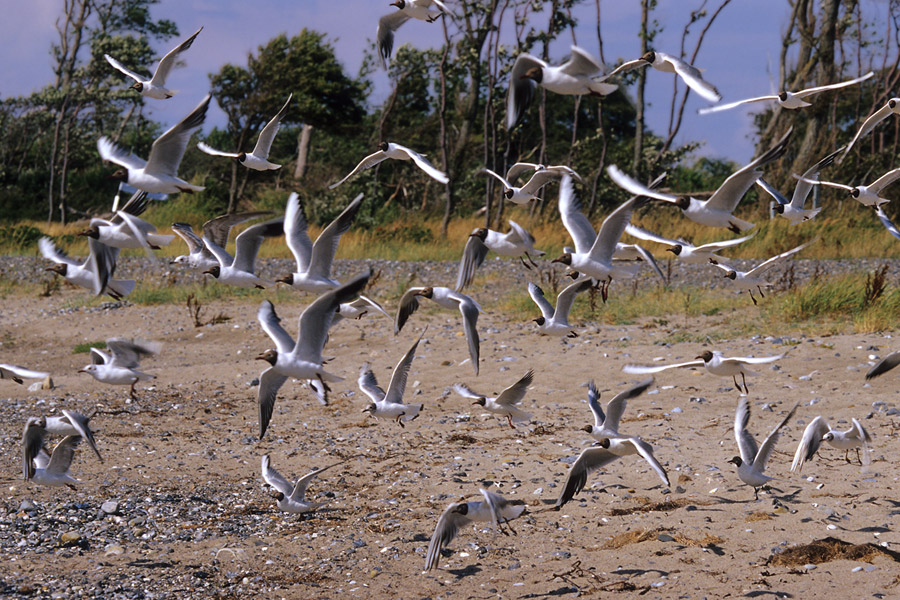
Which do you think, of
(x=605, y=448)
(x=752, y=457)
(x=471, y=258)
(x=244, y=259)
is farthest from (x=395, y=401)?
(x=752, y=457)

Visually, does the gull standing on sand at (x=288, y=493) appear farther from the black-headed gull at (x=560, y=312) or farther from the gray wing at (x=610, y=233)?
the gray wing at (x=610, y=233)

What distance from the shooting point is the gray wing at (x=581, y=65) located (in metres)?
4.84

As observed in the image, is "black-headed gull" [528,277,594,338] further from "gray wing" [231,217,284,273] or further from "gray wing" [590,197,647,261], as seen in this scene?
"gray wing" [231,217,284,273]

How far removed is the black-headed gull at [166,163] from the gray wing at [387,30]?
1582 mm

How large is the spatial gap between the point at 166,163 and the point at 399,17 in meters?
2.07

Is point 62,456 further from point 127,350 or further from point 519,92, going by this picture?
point 519,92

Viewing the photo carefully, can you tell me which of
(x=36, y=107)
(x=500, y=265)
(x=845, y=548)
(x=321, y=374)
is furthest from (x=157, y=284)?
(x=36, y=107)

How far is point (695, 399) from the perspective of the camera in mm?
7902

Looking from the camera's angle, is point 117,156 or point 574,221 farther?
point 117,156

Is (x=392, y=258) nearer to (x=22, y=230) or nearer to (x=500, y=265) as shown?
(x=500, y=265)

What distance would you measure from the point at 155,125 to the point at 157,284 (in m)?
20.5

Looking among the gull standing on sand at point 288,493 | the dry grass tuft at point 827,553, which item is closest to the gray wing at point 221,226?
the gull standing on sand at point 288,493

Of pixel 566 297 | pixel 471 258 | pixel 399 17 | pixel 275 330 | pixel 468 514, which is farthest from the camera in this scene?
pixel 399 17

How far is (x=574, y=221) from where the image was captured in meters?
5.63
